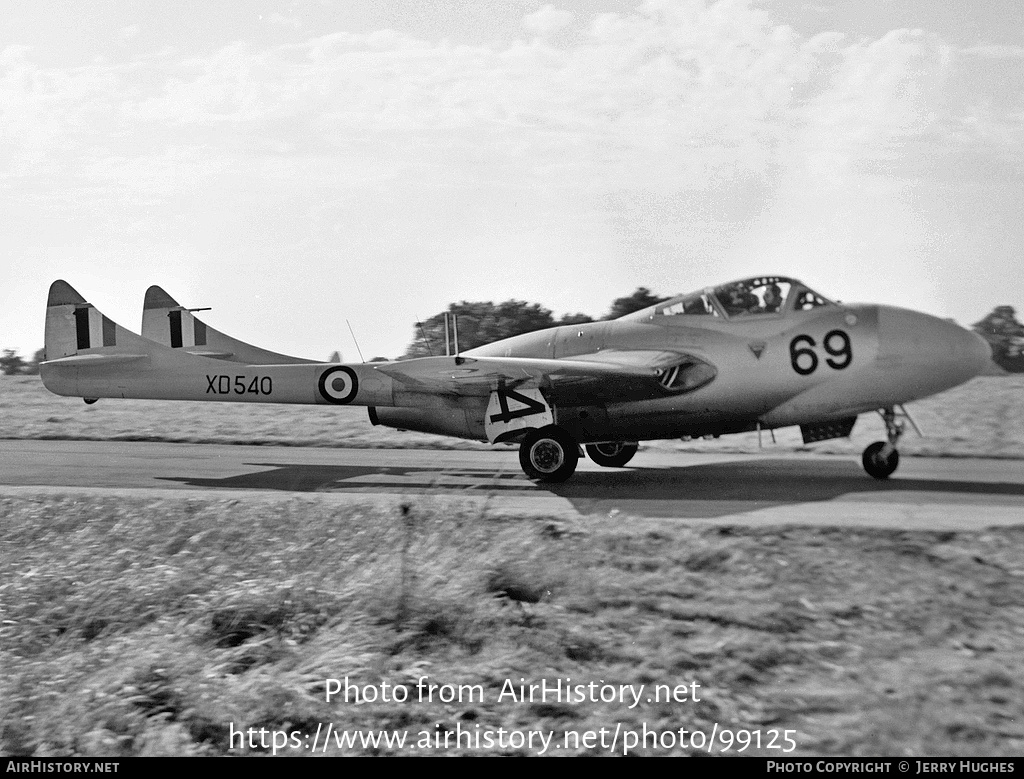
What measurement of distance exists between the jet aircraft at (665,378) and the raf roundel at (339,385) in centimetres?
2

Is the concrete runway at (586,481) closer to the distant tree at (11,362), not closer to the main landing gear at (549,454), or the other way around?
the main landing gear at (549,454)

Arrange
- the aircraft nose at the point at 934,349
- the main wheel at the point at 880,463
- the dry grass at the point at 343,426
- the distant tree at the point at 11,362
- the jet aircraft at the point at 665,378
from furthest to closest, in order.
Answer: the distant tree at the point at 11,362 → the dry grass at the point at 343,426 → the main wheel at the point at 880,463 → the jet aircraft at the point at 665,378 → the aircraft nose at the point at 934,349

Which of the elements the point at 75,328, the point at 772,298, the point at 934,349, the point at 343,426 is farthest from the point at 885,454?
the point at 75,328

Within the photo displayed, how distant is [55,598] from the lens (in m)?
8.26

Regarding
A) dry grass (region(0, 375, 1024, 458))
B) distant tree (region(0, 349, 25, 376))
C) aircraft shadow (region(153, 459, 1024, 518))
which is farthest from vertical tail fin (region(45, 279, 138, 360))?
distant tree (region(0, 349, 25, 376))

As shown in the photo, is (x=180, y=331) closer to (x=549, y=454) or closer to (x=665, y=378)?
(x=549, y=454)

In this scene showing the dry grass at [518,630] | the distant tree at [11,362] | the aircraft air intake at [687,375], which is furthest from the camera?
the distant tree at [11,362]

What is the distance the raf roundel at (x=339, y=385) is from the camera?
45.9 feet

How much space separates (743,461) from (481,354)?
4442 mm

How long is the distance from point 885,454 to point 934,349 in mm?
1484

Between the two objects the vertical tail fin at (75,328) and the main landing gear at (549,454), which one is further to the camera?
the vertical tail fin at (75,328)

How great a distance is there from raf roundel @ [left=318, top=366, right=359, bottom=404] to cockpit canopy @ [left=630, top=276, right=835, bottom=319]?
480 centimetres

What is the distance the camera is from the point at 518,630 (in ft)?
22.0

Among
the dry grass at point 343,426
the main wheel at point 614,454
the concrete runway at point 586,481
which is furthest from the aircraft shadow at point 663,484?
the dry grass at point 343,426
